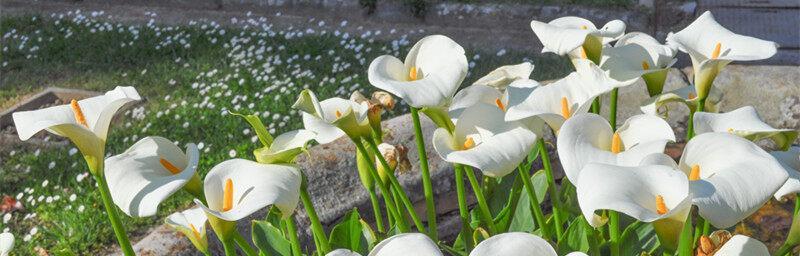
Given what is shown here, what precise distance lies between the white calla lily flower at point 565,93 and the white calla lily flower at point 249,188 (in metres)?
0.26

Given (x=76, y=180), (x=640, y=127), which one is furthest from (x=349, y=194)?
(x=76, y=180)

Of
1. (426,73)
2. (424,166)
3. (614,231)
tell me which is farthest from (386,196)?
(614,231)

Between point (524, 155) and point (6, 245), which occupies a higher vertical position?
point (524, 155)

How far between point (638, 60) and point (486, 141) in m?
0.27

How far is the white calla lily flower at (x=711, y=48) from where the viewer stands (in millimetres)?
1268

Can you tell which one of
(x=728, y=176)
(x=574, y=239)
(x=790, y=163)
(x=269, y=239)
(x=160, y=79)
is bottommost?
(x=160, y=79)

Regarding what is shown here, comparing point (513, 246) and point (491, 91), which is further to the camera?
point (491, 91)

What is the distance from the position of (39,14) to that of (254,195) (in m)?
4.77

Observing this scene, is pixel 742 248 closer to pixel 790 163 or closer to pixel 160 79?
pixel 790 163

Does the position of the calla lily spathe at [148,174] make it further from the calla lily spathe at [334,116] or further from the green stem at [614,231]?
the green stem at [614,231]

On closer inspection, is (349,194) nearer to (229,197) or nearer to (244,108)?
(229,197)

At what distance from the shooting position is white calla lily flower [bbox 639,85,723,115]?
131 centimetres

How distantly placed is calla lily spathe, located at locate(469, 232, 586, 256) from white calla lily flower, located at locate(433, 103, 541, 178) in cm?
18

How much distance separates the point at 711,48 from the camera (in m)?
1.34
